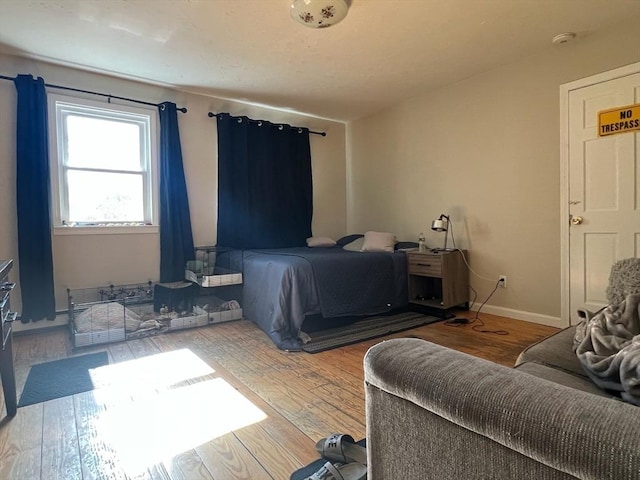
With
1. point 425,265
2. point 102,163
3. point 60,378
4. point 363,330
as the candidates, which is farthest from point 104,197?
point 425,265

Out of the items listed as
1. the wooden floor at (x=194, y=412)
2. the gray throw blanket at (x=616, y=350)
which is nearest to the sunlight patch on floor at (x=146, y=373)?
the wooden floor at (x=194, y=412)

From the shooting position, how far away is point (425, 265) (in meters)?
3.62

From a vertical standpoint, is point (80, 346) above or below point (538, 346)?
below

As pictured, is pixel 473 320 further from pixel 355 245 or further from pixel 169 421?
pixel 169 421

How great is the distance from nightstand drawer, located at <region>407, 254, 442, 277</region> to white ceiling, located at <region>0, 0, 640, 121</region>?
1.81m

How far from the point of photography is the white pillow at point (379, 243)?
399cm

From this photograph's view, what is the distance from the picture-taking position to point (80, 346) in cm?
280

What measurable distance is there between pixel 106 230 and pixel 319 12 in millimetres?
2749

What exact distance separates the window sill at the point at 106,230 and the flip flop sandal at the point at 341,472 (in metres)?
3.14

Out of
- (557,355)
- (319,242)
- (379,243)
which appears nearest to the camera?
(557,355)

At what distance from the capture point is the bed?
9.44ft

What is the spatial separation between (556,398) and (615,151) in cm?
302

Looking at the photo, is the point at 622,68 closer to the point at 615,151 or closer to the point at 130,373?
the point at 615,151

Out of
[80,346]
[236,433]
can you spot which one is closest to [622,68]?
[236,433]
